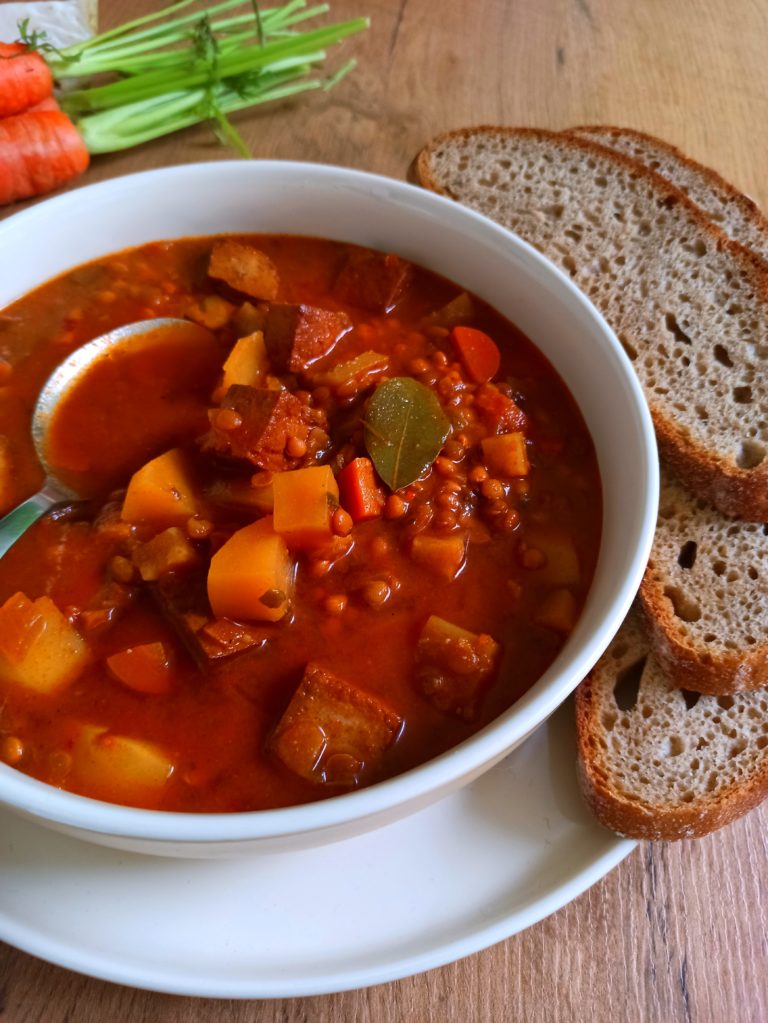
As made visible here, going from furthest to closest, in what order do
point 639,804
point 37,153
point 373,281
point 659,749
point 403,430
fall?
point 37,153 → point 373,281 → point 403,430 → point 659,749 → point 639,804

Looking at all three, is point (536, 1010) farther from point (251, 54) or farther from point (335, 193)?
point (251, 54)

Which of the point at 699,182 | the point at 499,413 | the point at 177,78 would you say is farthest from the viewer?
the point at 177,78

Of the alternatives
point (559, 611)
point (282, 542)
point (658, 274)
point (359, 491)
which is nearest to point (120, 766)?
point (282, 542)

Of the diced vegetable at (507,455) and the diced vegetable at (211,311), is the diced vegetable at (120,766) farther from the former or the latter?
the diced vegetable at (211,311)

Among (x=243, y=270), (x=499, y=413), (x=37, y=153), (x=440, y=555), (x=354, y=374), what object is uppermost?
(x=37, y=153)

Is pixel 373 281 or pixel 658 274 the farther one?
pixel 658 274

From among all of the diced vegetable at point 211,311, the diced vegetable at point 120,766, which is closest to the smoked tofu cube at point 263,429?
the diced vegetable at point 211,311

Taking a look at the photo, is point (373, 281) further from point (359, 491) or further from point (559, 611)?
point (559, 611)
